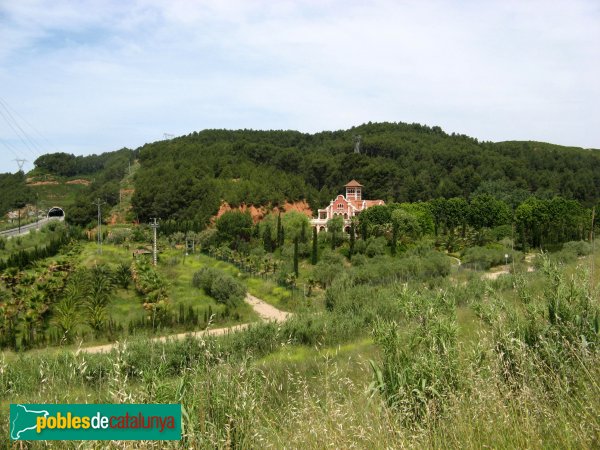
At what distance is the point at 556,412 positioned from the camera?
12.7ft

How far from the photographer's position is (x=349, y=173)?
245 feet

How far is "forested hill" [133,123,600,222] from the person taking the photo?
6303 centimetres

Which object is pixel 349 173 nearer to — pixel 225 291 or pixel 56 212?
pixel 56 212

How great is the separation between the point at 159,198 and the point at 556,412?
61.5m

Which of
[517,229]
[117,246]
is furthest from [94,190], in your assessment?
[517,229]

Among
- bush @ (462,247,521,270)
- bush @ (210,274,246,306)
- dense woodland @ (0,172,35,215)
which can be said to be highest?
dense woodland @ (0,172,35,215)

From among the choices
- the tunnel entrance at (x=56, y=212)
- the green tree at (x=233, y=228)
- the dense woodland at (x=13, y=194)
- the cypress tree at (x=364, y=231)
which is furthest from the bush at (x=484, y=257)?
the dense woodland at (x=13, y=194)

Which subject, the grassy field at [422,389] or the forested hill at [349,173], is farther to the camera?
the forested hill at [349,173]

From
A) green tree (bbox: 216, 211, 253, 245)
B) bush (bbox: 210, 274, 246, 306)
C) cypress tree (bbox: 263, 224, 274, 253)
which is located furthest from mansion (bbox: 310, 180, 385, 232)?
bush (bbox: 210, 274, 246, 306)

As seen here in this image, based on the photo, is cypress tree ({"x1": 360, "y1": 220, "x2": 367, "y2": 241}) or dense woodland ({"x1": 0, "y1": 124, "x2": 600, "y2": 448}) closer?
dense woodland ({"x1": 0, "y1": 124, "x2": 600, "y2": 448})

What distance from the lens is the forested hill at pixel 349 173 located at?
63.0 metres

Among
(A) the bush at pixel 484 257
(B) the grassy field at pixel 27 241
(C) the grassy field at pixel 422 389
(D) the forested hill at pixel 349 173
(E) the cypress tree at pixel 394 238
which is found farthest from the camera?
(D) the forested hill at pixel 349 173

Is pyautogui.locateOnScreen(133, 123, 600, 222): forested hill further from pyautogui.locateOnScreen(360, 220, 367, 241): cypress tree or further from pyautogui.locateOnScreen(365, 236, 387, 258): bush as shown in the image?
pyautogui.locateOnScreen(365, 236, 387, 258): bush

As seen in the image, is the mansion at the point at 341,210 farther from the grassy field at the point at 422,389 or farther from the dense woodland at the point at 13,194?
the dense woodland at the point at 13,194
